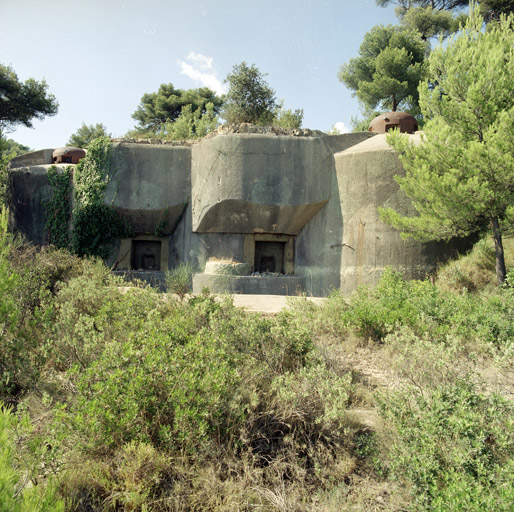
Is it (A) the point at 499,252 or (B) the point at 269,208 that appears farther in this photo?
(B) the point at 269,208

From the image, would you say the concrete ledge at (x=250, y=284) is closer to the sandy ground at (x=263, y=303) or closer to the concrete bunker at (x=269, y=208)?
the concrete bunker at (x=269, y=208)

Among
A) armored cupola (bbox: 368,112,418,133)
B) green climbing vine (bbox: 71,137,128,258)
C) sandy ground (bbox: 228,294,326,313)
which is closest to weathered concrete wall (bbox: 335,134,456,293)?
armored cupola (bbox: 368,112,418,133)

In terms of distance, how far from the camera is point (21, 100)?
20.2 meters

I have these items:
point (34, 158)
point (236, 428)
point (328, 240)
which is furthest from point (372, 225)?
point (34, 158)

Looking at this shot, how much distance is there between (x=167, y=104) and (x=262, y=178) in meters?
19.3

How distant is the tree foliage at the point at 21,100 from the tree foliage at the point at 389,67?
53.8ft

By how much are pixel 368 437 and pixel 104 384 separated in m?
2.09

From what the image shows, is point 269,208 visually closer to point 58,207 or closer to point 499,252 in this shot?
point 499,252

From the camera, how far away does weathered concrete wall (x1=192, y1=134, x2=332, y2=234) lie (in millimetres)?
10828

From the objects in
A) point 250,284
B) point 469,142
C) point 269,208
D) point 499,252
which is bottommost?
point 250,284

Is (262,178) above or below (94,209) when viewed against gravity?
above

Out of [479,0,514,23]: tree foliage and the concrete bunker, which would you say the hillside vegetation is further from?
[479,0,514,23]: tree foliage

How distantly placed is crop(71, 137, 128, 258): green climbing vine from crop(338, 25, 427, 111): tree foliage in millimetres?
13689

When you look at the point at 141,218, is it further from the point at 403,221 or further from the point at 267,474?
the point at 267,474
